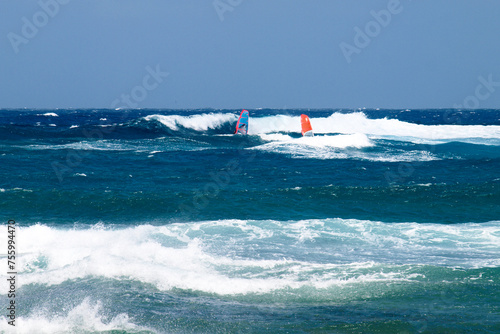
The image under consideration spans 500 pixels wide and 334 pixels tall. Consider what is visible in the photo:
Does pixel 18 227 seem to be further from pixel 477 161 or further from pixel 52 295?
pixel 477 161

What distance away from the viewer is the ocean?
6.75 metres

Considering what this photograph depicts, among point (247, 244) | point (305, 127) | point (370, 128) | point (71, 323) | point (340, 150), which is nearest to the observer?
point (71, 323)

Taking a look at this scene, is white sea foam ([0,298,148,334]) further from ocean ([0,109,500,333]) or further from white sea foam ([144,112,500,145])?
white sea foam ([144,112,500,145])

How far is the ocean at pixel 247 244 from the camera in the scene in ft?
22.2

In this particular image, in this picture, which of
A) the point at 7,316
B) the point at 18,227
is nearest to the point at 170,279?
the point at 7,316

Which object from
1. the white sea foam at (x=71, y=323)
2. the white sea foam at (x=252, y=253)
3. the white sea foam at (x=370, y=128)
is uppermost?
the white sea foam at (x=370, y=128)

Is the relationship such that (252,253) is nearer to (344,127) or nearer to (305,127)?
(305,127)

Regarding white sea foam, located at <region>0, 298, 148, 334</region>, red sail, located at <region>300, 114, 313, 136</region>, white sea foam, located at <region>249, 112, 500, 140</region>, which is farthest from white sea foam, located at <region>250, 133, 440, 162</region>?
white sea foam, located at <region>0, 298, 148, 334</region>

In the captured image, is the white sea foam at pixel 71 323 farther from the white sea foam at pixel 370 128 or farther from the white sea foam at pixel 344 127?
the white sea foam at pixel 370 128

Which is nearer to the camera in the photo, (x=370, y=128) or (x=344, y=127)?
(x=344, y=127)

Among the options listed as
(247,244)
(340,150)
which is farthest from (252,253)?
(340,150)

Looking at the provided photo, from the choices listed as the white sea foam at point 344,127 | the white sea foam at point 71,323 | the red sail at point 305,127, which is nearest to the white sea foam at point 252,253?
the white sea foam at point 71,323

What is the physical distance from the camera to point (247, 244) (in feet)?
35.7

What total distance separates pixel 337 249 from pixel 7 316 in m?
6.62
